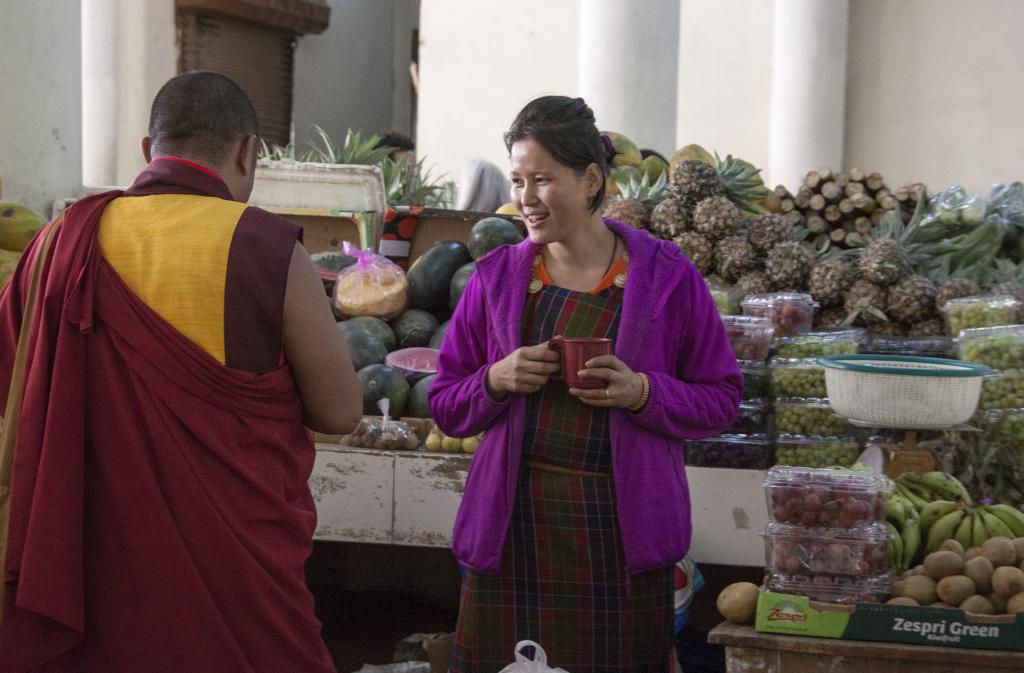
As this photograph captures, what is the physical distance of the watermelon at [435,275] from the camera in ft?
16.0

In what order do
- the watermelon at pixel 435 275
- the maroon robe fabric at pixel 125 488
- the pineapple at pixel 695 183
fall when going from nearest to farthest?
1. the maroon robe fabric at pixel 125 488
2. the pineapple at pixel 695 183
3. the watermelon at pixel 435 275

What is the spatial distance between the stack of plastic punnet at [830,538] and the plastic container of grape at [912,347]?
1.42 metres

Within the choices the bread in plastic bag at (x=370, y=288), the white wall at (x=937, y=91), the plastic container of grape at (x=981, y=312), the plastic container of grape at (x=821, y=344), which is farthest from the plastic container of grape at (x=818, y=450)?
the white wall at (x=937, y=91)

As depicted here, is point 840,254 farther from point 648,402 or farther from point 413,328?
point 648,402

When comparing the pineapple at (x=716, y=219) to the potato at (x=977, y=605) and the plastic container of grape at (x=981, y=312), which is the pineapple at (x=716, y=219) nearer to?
the plastic container of grape at (x=981, y=312)

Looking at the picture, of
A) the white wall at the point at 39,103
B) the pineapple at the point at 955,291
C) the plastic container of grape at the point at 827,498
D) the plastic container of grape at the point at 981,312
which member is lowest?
the plastic container of grape at the point at 827,498

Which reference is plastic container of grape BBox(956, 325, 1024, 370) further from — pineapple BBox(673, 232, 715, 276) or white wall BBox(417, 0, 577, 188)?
white wall BBox(417, 0, 577, 188)

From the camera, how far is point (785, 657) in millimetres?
2396

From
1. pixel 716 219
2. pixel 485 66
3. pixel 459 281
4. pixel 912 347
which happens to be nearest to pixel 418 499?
pixel 459 281

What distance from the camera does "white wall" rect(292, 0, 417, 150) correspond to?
42.3 feet

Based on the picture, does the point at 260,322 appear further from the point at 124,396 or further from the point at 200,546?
the point at 200,546

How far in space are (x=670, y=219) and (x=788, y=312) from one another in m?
0.86

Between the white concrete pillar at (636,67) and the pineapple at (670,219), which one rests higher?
the white concrete pillar at (636,67)

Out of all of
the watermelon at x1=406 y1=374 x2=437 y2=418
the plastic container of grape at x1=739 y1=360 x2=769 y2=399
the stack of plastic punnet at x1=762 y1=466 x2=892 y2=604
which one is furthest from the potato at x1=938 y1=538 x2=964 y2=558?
the watermelon at x1=406 y1=374 x2=437 y2=418
